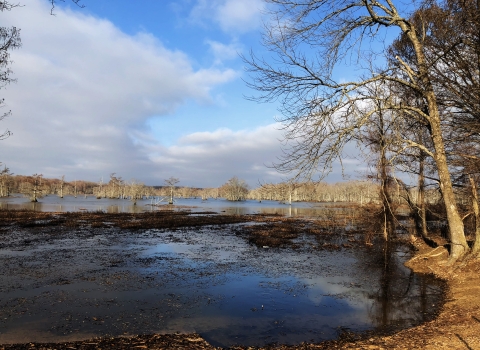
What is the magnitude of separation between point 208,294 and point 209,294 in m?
0.03

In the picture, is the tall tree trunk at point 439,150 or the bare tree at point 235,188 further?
the bare tree at point 235,188

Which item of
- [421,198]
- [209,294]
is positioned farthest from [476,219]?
[209,294]

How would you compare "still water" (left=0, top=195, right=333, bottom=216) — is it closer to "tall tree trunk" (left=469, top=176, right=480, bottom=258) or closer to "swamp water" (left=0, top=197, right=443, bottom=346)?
"swamp water" (left=0, top=197, right=443, bottom=346)

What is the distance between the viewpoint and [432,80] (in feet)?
30.1

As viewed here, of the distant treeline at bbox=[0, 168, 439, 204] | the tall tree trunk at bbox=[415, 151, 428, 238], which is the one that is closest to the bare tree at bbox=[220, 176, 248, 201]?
the distant treeline at bbox=[0, 168, 439, 204]

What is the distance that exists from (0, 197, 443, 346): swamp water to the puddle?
0.03 metres

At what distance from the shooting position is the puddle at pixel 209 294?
5.98 meters

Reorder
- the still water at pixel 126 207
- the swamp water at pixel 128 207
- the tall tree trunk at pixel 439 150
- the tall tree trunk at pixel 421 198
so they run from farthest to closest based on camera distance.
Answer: the still water at pixel 126 207 → the swamp water at pixel 128 207 → the tall tree trunk at pixel 421 198 → the tall tree trunk at pixel 439 150

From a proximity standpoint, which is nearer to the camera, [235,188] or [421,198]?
[421,198]

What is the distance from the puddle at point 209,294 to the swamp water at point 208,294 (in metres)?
0.03

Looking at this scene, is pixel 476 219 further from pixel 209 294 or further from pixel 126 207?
pixel 126 207

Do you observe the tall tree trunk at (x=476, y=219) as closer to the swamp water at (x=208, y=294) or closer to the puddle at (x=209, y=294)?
the swamp water at (x=208, y=294)

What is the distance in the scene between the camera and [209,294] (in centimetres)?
837

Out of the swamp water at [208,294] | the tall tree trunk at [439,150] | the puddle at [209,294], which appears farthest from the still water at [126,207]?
the tall tree trunk at [439,150]
